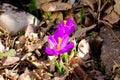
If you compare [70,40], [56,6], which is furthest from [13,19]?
[70,40]

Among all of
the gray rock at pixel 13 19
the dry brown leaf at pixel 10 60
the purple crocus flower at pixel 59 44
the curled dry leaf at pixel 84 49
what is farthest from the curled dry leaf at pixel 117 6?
the dry brown leaf at pixel 10 60

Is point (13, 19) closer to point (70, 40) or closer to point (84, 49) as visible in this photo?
point (70, 40)

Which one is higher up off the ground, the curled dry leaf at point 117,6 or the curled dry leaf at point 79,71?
the curled dry leaf at point 117,6

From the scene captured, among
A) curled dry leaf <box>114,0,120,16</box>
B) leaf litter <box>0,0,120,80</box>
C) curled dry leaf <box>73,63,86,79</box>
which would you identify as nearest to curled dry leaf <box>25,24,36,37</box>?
leaf litter <box>0,0,120,80</box>

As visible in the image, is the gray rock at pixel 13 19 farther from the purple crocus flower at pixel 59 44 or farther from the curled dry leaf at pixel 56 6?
the purple crocus flower at pixel 59 44

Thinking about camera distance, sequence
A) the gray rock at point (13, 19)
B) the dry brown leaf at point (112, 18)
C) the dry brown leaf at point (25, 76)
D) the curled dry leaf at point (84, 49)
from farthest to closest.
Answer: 1. the gray rock at point (13, 19)
2. the dry brown leaf at point (112, 18)
3. the curled dry leaf at point (84, 49)
4. the dry brown leaf at point (25, 76)

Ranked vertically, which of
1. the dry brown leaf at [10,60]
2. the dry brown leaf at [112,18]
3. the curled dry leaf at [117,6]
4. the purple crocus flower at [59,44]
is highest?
the curled dry leaf at [117,6]

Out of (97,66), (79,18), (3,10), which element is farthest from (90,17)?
(3,10)
